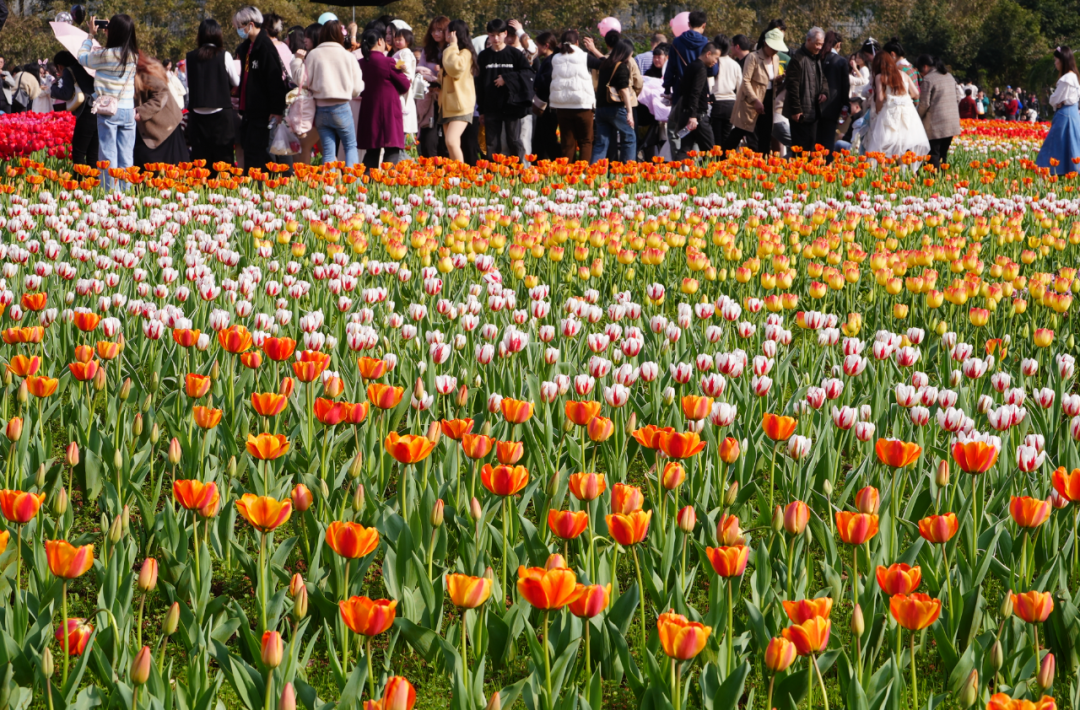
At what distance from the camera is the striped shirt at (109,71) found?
8.61m

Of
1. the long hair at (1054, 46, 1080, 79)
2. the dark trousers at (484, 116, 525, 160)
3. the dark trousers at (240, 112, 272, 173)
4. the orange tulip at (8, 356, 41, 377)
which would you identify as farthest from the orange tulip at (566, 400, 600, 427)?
the long hair at (1054, 46, 1080, 79)

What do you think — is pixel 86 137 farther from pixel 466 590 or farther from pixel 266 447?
pixel 466 590

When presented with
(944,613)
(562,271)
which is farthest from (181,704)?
(562,271)

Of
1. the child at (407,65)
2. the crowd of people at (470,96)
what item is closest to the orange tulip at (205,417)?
the crowd of people at (470,96)

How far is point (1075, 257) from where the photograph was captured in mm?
6508

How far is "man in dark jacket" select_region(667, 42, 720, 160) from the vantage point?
38.7ft

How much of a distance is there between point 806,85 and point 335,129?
200 inches

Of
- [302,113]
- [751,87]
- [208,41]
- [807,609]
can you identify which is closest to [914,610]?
[807,609]

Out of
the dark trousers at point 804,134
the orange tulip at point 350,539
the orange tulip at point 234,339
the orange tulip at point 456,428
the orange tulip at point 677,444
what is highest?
the dark trousers at point 804,134

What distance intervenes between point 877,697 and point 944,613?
1.51ft

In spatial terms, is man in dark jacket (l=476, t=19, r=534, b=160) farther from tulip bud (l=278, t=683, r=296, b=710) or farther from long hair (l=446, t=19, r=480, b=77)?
tulip bud (l=278, t=683, r=296, b=710)

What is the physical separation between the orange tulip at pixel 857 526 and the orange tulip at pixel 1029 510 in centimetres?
31

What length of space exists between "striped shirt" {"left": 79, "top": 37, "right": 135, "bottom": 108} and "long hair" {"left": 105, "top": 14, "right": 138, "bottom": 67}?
39 mm

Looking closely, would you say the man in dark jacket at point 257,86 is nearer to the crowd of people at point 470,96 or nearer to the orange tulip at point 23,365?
the crowd of people at point 470,96
